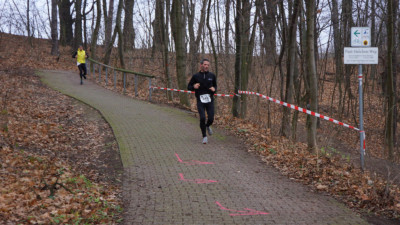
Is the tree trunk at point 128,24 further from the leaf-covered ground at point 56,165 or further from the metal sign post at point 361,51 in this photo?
the metal sign post at point 361,51

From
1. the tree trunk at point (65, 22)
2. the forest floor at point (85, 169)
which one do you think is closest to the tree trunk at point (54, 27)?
the tree trunk at point (65, 22)

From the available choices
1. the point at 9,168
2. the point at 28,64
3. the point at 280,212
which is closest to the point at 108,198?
the point at 9,168

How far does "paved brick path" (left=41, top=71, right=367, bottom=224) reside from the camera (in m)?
5.40

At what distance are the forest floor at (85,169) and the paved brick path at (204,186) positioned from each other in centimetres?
30

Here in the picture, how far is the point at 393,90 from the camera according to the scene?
1509 cm

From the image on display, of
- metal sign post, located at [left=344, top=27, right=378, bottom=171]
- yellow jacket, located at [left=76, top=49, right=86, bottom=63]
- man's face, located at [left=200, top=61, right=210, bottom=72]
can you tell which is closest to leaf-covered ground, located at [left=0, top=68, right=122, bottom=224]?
man's face, located at [left=200, top=61, right=210, bottom=72]

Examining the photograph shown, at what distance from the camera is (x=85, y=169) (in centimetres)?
772

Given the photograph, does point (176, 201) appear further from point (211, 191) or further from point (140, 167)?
point (140, 167)

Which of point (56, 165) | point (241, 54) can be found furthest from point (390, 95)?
point (56, 165)

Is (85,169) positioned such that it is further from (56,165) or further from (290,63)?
(290,63)

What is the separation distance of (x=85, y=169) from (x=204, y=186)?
2523 mm

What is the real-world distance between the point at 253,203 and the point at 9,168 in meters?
4.25

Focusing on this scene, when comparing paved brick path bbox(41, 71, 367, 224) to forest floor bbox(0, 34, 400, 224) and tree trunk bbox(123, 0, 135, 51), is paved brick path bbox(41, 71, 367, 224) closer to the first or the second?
forest floor bbox(0, 34, 400, 224)

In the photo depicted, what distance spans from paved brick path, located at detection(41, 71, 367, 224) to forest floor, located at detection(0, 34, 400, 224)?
0.30 meters
